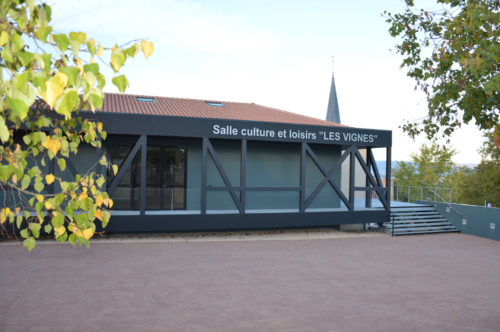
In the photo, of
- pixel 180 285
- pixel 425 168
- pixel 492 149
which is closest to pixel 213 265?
pixel 180 285

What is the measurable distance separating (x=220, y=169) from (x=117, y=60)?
1190cm

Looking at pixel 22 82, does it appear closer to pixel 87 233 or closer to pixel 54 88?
pixel 54 88

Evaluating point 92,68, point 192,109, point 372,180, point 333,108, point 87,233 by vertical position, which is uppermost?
point 333,108

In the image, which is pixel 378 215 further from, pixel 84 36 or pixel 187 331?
pixel 84 36

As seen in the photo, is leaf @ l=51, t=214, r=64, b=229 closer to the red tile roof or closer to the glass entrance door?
the glass entrance door

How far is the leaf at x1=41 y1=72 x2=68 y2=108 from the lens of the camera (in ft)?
6.98

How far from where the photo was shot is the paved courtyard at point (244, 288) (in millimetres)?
6719

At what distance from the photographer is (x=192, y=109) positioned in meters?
18.9

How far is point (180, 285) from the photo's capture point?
871 cm

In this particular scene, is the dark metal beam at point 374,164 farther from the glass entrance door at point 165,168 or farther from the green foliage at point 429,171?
the green foliage at point 429,171

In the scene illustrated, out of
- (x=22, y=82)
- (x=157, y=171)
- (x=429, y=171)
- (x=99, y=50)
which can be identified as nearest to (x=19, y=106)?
(x=22, y=82)

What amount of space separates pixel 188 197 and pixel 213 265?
14.5 ft

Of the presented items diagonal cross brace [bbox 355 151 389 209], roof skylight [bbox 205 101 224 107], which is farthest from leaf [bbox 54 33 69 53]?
roof skylight [bbox 205 101 224 107]

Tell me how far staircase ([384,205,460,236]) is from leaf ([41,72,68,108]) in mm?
16200
